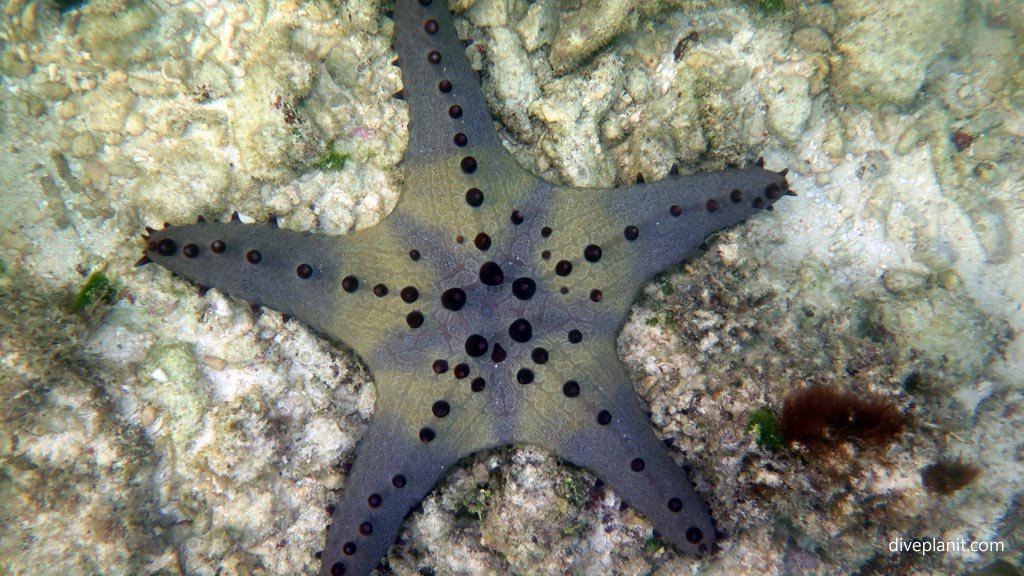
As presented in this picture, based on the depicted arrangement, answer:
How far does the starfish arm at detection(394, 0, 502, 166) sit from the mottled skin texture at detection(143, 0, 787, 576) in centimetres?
1

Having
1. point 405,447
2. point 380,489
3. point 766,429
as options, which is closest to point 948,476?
point 766,429

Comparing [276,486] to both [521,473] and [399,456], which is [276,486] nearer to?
[399,456]

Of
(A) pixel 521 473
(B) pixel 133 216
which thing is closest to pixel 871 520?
(A) pixel 521 473

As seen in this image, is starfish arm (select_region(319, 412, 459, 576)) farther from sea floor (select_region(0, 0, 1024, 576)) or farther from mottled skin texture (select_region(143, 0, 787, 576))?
sea floor (select_region(0, 0, 1024, 576))

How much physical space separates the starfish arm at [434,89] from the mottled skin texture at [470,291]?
0.01 metres

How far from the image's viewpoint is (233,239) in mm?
3979

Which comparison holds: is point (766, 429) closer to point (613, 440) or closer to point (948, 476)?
point (613, 440)

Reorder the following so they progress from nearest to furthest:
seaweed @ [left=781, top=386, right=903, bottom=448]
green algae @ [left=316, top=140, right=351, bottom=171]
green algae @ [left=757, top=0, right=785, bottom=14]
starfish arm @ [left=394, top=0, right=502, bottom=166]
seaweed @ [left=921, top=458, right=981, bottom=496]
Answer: seaweed @ [left=781, top=386, right=903, bottom=448]
seaweed @ [left=921, top=458, right=981, bottom=496]
starfish arm @ [left=394, top=0, right=502, bottom=166]
green algae @ [left=316, top=140, right=351, bottom=171]
green algae @ [left=757, top=0, right=785, bottom=14]

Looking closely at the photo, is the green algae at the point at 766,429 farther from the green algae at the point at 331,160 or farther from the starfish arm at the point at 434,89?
the green algae at the point at 331,160

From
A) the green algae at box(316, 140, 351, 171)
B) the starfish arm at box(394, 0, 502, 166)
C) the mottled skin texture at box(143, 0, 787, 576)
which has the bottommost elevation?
the mottled skin texture at box(143, 0, 787, 576)

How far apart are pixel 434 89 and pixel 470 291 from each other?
1.72m

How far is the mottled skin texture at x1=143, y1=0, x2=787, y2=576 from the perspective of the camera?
4004mm

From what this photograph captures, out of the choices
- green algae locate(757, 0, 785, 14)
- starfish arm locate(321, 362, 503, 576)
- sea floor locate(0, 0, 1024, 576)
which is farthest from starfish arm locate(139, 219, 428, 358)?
green algae locate(757, 0, 785, 14)

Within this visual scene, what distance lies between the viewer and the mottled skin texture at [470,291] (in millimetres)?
4004
